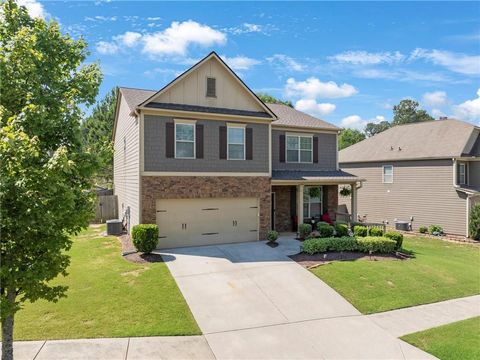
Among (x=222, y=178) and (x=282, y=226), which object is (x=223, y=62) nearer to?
(x=222, y=178)

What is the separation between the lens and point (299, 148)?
1877 cm

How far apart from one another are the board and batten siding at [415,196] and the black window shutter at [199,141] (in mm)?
16824

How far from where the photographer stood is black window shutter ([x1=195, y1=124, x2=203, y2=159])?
14.7 meters

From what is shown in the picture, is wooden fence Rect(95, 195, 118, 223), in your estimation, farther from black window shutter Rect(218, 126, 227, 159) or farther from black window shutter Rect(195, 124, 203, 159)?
black window shutter Rect(218, 126, 227, 159)

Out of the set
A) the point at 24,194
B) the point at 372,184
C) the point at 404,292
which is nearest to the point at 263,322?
the point at 404,292

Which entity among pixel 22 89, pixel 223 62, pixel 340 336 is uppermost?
pixel 223 62

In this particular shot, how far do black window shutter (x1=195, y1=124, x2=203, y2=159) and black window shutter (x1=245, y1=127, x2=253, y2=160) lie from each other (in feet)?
7.46

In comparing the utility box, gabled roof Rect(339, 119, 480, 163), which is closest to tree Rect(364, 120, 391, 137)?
gabled roof Rect(339, 119, 480, 163)

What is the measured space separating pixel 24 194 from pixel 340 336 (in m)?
7.01

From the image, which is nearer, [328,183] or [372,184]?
[328,183]

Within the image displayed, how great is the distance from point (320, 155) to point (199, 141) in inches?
317

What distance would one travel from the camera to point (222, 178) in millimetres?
15188

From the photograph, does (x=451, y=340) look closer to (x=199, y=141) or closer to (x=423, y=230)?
(x=199, y=141)

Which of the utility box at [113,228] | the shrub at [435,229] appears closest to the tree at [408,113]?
the shrub at [435,229]
